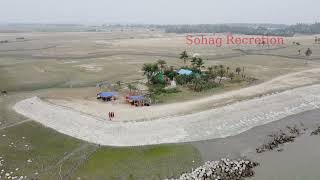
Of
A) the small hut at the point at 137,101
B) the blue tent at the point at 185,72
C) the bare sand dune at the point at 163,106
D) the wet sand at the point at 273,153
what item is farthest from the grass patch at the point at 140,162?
the blue tent at the point at 185,72

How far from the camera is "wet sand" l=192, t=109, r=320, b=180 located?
79.0ft

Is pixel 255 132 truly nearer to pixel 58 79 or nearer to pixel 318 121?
pixel 318 121

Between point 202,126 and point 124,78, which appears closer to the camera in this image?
point 202,126

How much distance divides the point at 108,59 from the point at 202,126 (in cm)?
4841

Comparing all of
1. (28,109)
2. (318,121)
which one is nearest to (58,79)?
(28,109)

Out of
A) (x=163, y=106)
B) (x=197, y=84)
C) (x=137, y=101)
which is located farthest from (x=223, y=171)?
(x=197, y=84)

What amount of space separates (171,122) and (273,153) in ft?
32.2

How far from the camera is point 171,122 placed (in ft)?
109

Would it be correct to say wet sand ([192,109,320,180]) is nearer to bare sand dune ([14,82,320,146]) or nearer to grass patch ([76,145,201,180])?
bare sand dune ([14,82,320,146])

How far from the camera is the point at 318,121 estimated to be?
115 ft

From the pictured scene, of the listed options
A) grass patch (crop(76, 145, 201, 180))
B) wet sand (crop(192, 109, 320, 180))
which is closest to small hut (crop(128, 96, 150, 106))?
grass patch (crop(76, 145, 201, 180))

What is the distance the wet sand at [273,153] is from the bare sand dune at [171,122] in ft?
4.21

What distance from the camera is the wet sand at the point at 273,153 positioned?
2408 cm

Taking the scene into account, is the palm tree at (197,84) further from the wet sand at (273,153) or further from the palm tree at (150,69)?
the wet sand at (273,153)
